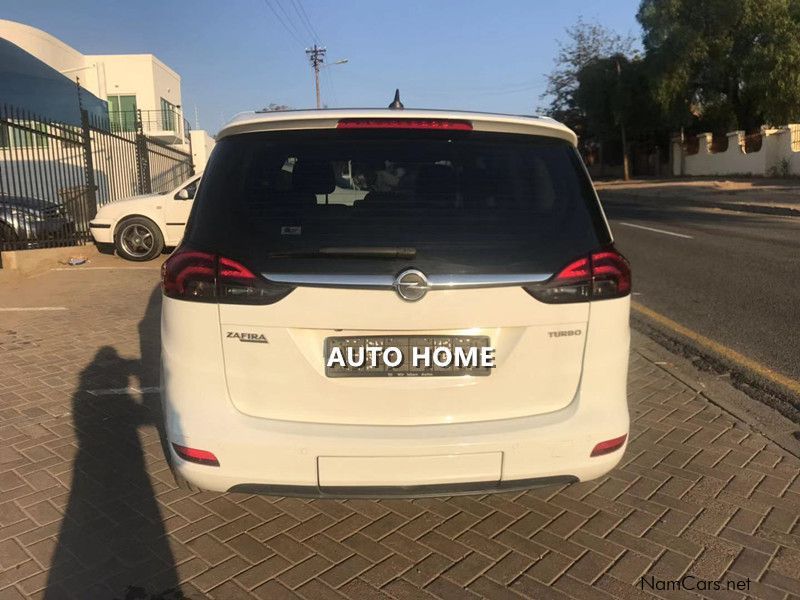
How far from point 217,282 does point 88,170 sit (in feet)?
34.6

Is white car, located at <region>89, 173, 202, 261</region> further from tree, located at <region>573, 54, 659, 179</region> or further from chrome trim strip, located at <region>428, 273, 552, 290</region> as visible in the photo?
tree, located at <region>573, 54, 659, 179</region>

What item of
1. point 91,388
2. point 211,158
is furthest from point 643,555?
point 91,388

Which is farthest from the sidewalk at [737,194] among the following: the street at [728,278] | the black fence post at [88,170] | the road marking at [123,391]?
the road marking at [123,391]

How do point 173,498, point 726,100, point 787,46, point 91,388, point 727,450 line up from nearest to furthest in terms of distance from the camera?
point 173,498 → point 727,450 → point 91,388 → point 787,46 → point 726,100

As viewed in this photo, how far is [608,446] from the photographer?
2.71 meters

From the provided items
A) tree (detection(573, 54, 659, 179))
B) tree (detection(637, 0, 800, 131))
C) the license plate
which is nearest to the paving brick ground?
the license plate

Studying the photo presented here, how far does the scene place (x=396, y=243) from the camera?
8.23ft

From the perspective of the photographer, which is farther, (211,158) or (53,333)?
(53,333)

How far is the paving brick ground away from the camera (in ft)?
8.84

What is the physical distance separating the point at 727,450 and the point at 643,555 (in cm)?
131

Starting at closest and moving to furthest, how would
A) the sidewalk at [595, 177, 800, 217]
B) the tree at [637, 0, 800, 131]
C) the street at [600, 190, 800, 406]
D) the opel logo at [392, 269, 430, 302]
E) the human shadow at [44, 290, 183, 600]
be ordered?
the opel logo at [392, 269, 430, 302] < the human shadow at [44, 290, 183, 600] < the street at [600, 190, 800, 406] < the sidewalk at [595, 177, 800, 217] < the tree at [637, 0, 800, 131]

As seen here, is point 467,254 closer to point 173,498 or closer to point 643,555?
point 643,555

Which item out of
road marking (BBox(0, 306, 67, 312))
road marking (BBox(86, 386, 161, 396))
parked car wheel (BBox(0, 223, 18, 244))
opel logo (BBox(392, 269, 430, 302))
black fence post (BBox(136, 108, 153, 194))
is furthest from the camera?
black fence post (BBox(136, 108, 153, 194))

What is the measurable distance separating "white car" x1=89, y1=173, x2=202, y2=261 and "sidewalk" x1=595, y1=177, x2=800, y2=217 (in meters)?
15.7
